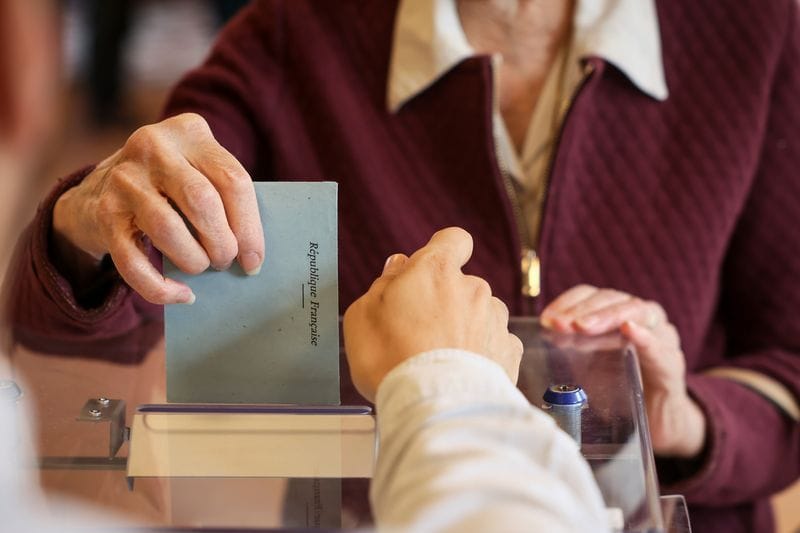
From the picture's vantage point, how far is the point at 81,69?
404cm

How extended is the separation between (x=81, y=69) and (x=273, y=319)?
357 centimetres

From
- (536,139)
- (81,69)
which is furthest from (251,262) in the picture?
(81,69)

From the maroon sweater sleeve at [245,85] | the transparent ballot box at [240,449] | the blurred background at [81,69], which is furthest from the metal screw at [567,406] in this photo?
the blurred background at [81,69]

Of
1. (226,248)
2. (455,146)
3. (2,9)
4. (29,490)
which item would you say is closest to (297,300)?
(226,248)

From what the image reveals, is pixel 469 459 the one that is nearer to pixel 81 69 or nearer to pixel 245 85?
pixel 245 85

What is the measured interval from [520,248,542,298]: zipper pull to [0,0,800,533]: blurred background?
2510 millimetres

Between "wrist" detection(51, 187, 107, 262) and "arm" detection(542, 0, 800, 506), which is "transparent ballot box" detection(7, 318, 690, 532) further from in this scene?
"arm" detection(542, 0, 800, 506)

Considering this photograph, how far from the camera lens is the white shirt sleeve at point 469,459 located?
1.67 ft

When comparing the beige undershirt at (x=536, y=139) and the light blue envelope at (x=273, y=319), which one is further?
the beige undershirt at (x=536, y=139)

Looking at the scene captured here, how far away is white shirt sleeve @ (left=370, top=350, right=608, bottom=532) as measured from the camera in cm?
51

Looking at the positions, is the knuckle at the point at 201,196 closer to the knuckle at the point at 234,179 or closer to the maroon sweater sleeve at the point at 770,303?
the knuckle at the point at 234,179

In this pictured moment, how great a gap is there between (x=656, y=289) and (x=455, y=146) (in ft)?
0.90

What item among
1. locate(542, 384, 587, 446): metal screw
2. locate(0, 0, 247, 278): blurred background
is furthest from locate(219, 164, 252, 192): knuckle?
locate(0, 0, 247, 278): blurred background

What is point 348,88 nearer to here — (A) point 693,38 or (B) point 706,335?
(A) point 693,38
